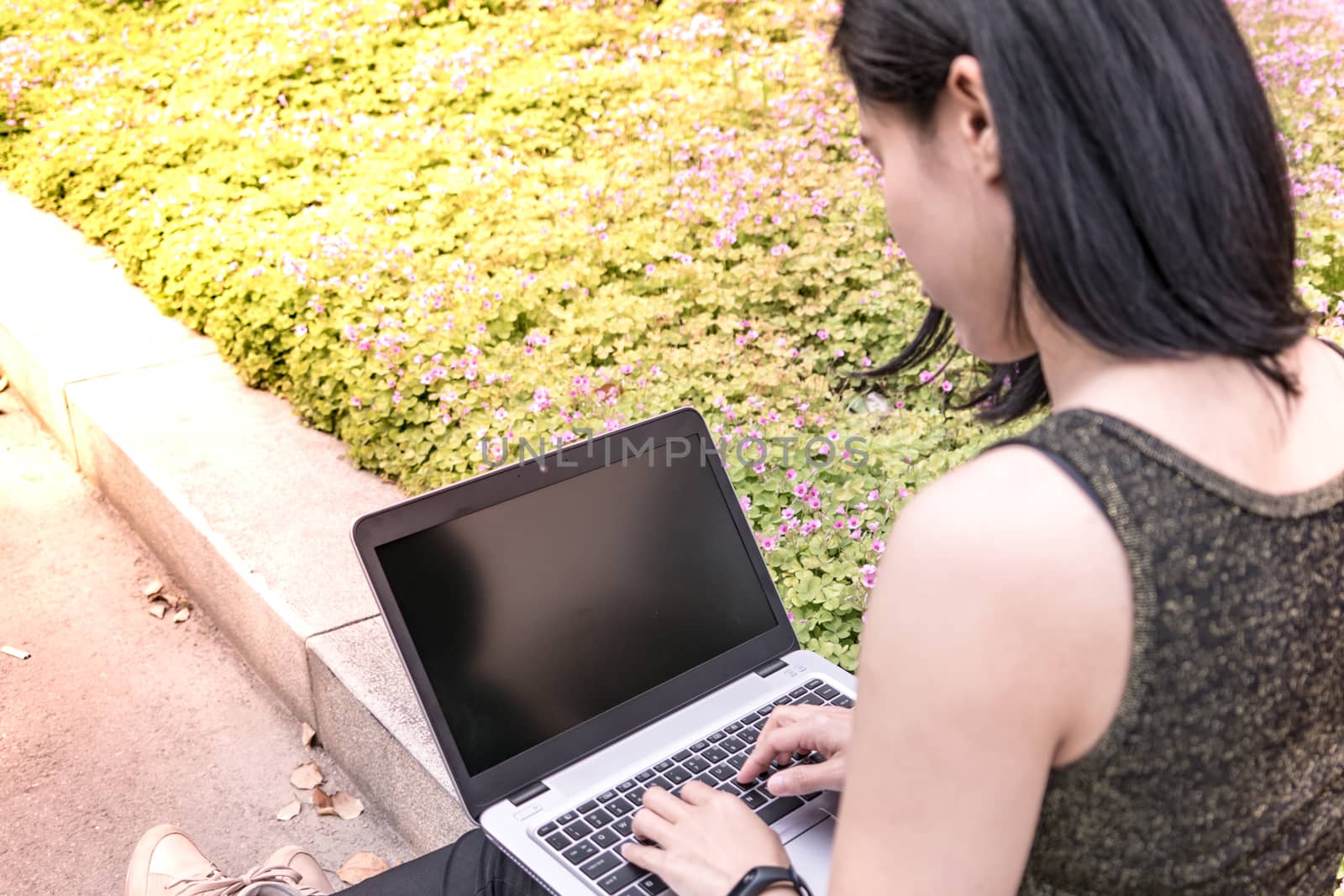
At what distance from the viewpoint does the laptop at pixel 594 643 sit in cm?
155

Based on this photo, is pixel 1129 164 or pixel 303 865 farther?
pixel 303 865

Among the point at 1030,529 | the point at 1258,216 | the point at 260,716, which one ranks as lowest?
the point at 260,716

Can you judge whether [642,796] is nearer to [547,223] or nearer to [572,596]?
[572,596]

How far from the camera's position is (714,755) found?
167cm

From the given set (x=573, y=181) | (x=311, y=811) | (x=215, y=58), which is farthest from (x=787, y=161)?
(x=215, y=58)

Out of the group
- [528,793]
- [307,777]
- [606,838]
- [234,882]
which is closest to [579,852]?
[606,838]

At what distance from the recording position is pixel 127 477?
375cm

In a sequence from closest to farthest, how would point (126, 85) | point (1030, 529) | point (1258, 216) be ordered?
point (1030, 529)
point (1258, 216)
point (126, 85)

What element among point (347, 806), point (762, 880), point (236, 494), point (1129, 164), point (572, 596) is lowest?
point (347, 806)

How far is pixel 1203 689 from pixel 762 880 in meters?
0.48

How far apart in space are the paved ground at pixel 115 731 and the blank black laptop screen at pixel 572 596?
3.97 ft

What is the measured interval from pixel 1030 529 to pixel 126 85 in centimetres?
686

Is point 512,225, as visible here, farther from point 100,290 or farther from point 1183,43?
point 1183,43

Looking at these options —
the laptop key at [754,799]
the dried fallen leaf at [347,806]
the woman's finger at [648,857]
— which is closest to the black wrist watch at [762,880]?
the woman's finger at [648,857]
